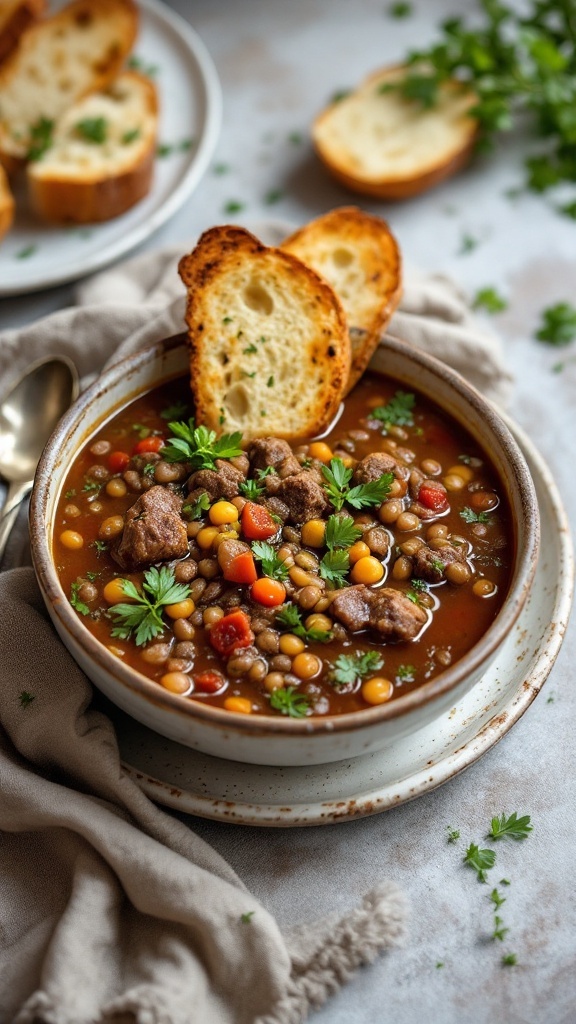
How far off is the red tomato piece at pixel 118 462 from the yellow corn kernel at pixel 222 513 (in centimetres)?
48

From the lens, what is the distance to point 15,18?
612 centimetres

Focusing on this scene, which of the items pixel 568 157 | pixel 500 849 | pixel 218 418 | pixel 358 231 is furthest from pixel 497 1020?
pixel 568 157

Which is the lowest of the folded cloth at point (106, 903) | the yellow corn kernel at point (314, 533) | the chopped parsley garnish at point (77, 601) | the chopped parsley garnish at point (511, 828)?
the folded cloth at point (106, 903)

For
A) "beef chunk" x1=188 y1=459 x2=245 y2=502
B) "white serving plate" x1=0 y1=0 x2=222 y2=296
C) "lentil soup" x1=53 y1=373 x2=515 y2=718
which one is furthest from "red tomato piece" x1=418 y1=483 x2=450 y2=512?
"white serving plate" x1=0 y1=0 x2=222 y2=296

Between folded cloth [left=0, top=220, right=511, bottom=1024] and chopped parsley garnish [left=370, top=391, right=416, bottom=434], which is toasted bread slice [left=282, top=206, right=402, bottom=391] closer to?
chopped parsley garnish [left=370, top=391, right=416, bottom=434]

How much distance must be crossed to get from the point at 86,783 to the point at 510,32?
6.13 meters

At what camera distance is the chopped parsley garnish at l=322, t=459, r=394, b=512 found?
3.91 meters

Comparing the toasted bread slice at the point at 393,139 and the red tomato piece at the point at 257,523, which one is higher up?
the toasted bread slice at the point at 393,139

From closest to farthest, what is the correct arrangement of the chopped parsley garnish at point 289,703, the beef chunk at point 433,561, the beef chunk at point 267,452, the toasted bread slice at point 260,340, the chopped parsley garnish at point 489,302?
the chopped parsley garnish at point 289,703, the beef chunk at point 433,561, the beef chunk at point 267,452, the toasted bread slice at point 260,340, the chopped parsley garnish at point 489,302

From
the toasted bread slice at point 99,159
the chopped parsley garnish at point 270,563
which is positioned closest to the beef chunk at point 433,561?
the chopped parsley garnish at point 270,563

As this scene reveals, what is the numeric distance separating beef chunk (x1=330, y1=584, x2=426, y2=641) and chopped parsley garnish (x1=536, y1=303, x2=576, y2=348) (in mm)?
2525

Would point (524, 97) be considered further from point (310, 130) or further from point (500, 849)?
point (500, 849)

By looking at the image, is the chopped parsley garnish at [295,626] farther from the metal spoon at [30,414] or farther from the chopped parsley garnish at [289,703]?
the metal spoon at [30,414]

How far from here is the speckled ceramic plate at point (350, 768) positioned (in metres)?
3.50
